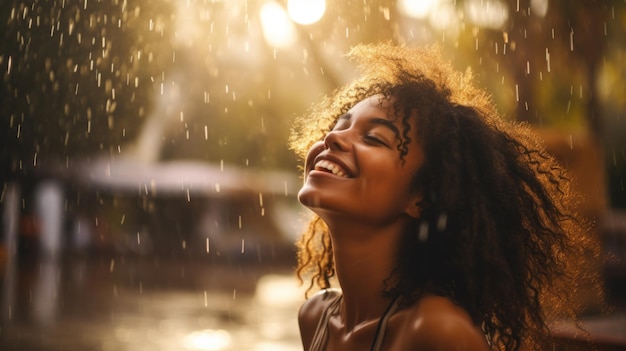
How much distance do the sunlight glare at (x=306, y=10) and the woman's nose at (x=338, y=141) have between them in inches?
238

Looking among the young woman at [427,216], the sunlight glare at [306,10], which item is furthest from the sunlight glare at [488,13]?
the young woman at [427,216]

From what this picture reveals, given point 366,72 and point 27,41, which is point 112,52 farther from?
point 366,72

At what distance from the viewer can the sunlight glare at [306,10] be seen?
8.10 m

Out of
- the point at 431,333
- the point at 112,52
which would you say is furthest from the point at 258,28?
the point at 431,333

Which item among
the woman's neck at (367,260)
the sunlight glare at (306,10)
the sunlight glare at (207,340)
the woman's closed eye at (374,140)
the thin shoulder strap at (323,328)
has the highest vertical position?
the sunlight glare at (306,10)

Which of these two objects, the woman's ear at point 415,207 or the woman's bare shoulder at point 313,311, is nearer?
the woman's ear at point 415,207

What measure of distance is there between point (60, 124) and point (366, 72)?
12799 millimetres

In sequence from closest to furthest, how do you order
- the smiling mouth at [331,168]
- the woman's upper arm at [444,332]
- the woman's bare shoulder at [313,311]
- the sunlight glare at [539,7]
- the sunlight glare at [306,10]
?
the woman's upper arm at [444,332] < the smiling mouth at [331,168] < the woman's bare shoulder at [313,311] < the sunlight glare at [306,10] < the sunlight glare at [539,7]

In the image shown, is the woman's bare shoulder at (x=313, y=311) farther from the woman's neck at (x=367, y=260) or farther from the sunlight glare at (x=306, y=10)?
the sunlight glare at (x=306, y=10)

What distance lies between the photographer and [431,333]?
1.81 metres

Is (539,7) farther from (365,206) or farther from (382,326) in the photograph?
(382,326)

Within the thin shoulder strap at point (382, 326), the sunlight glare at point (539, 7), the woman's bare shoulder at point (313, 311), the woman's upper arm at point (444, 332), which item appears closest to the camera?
the woman's upper arm at point (444, 332)

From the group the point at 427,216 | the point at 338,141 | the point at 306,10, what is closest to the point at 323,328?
the point at 427,216

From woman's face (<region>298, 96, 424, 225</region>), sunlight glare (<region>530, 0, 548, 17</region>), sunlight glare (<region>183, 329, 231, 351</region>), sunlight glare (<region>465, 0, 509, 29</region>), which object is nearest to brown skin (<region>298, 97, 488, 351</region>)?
woman's face (<region>298, 96, 424, 225</region>)
